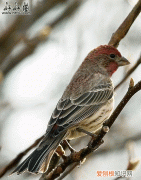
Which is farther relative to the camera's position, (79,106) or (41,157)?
(79,106)

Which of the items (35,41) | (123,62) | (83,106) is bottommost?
(83,106)

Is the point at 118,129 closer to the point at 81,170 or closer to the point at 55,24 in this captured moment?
the point at 81,170

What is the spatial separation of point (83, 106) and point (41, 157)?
4.45 feet

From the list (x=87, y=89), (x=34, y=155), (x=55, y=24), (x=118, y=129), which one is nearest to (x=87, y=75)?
(x=87, y=89)

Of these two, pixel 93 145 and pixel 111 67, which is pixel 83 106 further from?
pixel 111 67

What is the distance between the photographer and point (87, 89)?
6273mm

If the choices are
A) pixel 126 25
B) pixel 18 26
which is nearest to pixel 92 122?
pixel 126 25

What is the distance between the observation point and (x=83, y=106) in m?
5.96

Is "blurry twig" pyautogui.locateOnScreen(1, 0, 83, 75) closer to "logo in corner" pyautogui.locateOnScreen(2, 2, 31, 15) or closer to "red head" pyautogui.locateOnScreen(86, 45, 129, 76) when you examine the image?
"logo in corner" pyautogui.locateOnScreen(2, 2, 31, 15)

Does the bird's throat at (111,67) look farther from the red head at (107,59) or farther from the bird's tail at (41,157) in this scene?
the bird's tail at (41,157)

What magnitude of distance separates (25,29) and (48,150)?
84.3 inches

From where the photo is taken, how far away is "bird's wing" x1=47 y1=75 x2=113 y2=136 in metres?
5.47

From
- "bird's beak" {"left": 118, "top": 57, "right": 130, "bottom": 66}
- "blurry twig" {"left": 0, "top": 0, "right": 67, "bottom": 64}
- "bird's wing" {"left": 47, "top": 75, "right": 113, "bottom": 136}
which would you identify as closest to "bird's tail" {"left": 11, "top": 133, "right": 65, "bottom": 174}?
"bird's wing" {"left": 47, "top": 75, "right": 113, "bottom": 136}

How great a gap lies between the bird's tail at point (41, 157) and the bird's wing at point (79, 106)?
0.15m
